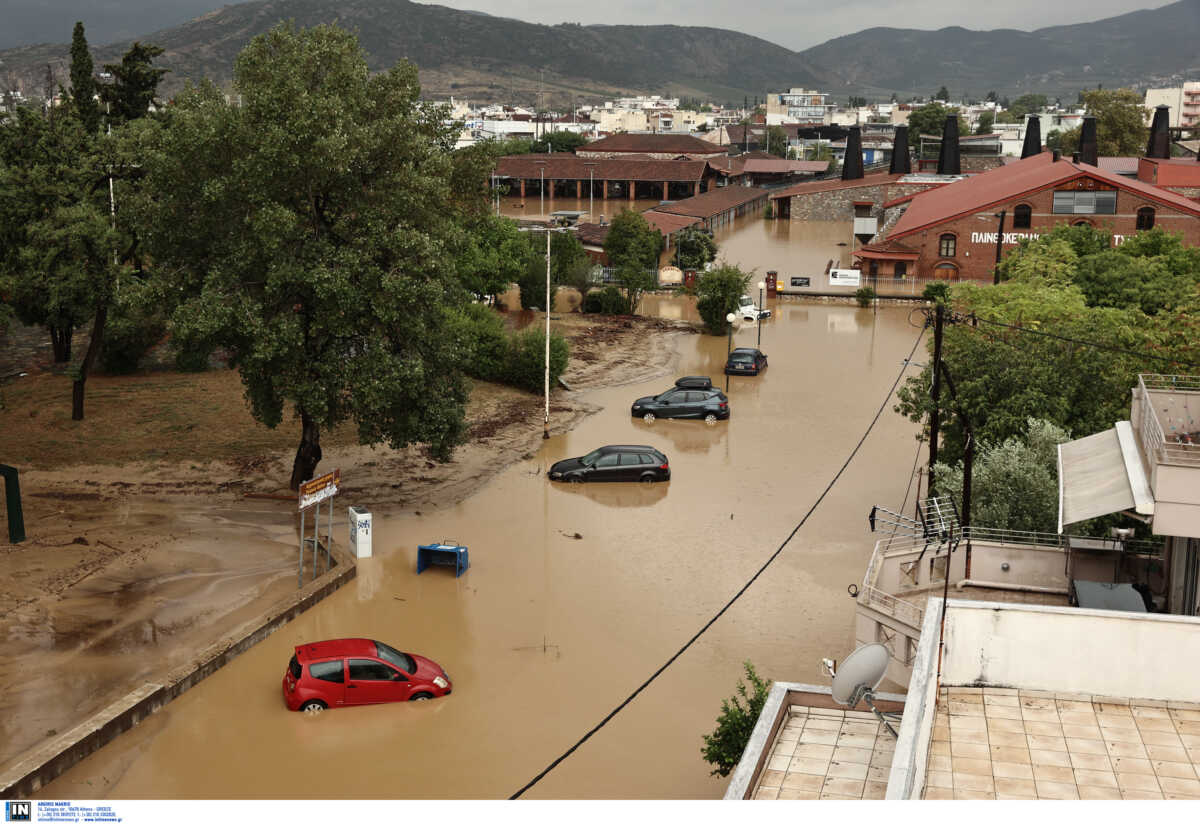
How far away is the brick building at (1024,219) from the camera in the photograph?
185 feet

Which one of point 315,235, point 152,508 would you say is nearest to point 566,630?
point 315,235

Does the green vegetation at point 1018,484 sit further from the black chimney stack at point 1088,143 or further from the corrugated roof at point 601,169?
the corrugated roof at point 601,169

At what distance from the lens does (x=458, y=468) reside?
27.7 m

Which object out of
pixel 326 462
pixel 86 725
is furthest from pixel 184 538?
pixel 86 725

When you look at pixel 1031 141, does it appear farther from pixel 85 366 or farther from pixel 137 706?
pixel 137 706

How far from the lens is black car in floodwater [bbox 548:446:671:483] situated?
1049 inches

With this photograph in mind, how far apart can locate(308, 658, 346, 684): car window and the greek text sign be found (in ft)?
14.5

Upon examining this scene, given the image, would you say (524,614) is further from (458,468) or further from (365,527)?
(458,468)

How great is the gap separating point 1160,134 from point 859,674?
83807 mm

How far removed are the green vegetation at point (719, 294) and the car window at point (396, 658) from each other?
3026cm
